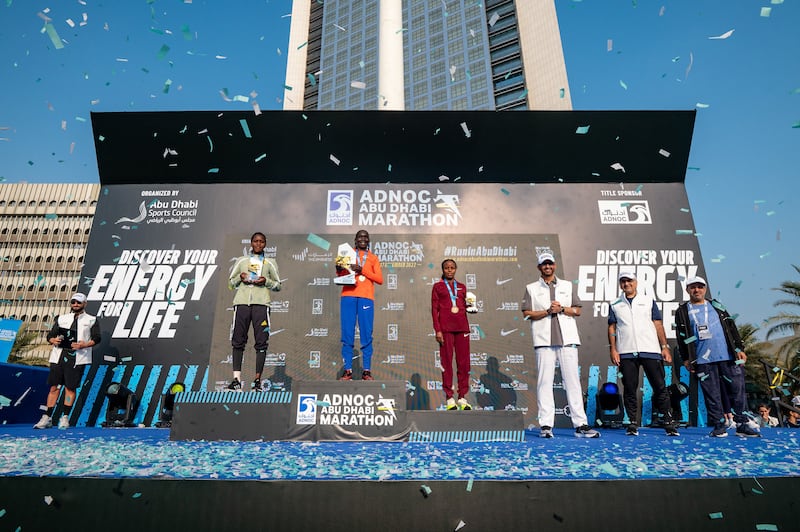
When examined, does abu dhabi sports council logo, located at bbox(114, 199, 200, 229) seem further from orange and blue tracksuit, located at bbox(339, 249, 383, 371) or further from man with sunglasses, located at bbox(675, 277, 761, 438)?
man with sunglasses, located at bbox(675, 277, 761, 438)

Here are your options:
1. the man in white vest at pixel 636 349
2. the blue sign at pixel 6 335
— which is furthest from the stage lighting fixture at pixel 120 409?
the man in white vest at pixel 636 349

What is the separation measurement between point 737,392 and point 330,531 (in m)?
4.87

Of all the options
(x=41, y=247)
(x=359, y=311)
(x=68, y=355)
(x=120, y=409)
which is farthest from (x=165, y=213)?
(x=41, y=247)

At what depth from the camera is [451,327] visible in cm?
530

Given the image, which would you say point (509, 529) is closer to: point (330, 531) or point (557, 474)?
point (557, 474)

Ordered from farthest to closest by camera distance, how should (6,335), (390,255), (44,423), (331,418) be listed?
(6,335) < (390,255) < (44,423) < (331,418)

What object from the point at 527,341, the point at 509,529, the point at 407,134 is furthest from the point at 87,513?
the point at 407,134

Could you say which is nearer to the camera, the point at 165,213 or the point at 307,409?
the point at 307,409

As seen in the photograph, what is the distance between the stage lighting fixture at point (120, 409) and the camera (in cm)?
685

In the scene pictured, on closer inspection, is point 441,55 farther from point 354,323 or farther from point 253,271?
point 354,323

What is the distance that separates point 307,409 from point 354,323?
1.35m

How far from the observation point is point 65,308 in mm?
47938

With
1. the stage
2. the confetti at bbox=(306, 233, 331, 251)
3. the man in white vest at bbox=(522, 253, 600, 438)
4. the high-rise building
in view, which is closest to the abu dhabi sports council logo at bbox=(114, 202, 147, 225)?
the confetti at bbox=(306, 233, 331, 251)

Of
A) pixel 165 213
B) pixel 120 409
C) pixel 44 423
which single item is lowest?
pixel 44 423
